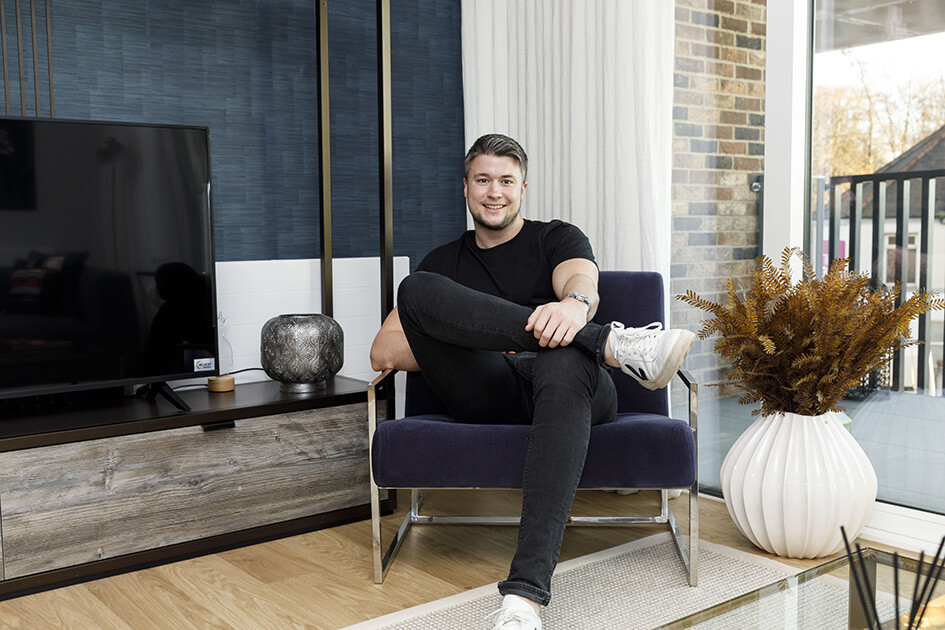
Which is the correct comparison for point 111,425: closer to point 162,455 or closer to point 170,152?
point 162,455

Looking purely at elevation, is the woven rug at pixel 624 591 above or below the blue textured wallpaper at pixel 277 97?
below

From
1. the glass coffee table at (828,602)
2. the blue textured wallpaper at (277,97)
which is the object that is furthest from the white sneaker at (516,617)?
the blue textured wallpaper at (277,97)

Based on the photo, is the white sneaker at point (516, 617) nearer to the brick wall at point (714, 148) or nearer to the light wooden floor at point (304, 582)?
the light wooden floor at point (304, 582)

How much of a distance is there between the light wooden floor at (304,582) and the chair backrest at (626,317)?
1.36ft

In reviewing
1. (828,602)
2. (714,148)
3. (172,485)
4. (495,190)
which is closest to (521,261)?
(495,190)

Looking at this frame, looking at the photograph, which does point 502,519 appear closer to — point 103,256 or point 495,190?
point 495,190

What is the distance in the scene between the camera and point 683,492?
3193 millimetres

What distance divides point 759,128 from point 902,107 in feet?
1.66

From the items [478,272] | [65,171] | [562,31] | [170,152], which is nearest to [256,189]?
[170,152]

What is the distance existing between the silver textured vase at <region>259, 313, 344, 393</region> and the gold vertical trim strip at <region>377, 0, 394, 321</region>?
0.86ft

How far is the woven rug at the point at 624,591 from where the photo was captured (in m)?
2.10

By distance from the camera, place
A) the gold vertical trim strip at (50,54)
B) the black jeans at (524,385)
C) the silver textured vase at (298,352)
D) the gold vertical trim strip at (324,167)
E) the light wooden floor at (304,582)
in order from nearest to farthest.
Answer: the black jeans at (524,385)
the light wooden floor at (304,582)
the gold vertical trim strip at (50,54)
the silver textured vase at (298,352)
the gold vertical trim strip at (324,167)

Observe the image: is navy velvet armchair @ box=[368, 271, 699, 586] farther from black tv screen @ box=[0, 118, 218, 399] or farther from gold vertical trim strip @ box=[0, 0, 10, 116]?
gold vertical trim strip @ box=[0, 0, 10, 116]

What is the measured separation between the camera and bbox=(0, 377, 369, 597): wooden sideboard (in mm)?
2316
